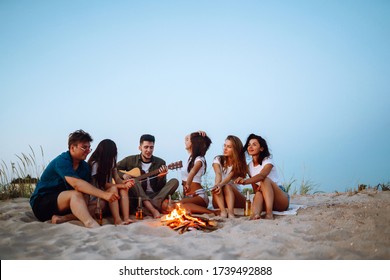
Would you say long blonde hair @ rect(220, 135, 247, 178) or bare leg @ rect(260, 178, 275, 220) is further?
long blonde hair @ rect(220, 135, 247, 178)

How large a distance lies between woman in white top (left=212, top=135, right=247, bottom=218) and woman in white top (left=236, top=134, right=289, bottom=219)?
149mm

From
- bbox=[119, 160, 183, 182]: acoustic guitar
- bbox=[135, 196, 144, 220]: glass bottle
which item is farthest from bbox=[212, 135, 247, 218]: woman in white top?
bbox=[135, 196, 144, 220]: glass bottle

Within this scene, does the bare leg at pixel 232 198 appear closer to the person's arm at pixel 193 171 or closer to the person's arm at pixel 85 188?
the person's arm at pixel 193 171

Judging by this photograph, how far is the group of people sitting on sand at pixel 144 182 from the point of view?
4.37 meters

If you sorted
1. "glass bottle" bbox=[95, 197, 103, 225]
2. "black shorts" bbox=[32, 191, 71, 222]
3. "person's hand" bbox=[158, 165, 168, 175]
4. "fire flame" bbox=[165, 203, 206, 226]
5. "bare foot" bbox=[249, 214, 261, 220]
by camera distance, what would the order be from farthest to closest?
"person's hand" bbox=[158, 165, 168, 175]
"bare foot" bbox=[249, 214, 261, 220]
"glass bottle" bbox=[95, 197, 103, 225]
"black shorts" bbox=[32, 191, 71, 222]
"fire flame" bbox=[165, 203, 206, 226]

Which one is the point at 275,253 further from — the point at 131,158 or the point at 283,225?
the point at 131,158

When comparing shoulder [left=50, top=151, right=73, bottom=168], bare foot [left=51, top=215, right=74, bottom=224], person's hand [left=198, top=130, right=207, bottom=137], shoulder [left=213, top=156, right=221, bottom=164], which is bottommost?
bare foot [left=51, top=215, right=74, bottom=224]

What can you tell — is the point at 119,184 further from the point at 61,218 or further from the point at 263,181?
the point at 263,181

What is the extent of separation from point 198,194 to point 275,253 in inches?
99.7

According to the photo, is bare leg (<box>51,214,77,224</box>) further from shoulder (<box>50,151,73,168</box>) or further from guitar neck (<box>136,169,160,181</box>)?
guitar neck (<box>136,169,160,181</box>)

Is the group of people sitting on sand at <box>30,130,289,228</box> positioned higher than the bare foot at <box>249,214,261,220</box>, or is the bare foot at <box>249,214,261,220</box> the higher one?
the group of people sitting on sand at <box>30,130,289,228</box>

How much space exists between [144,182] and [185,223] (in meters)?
1.66

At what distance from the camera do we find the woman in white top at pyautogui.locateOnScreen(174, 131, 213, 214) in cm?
554
